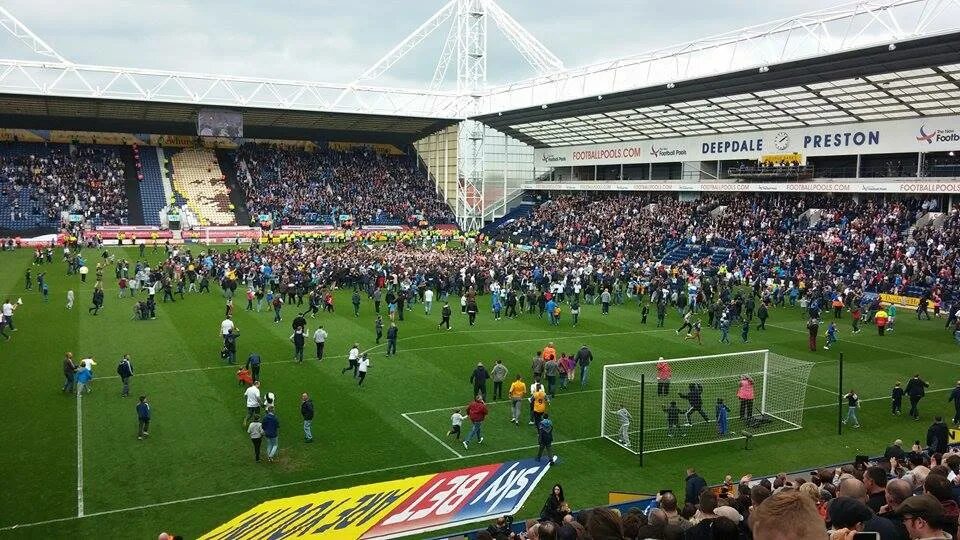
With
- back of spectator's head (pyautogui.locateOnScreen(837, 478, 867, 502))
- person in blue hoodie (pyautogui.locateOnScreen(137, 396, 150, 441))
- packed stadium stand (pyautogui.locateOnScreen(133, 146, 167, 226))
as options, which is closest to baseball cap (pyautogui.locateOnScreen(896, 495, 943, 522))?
back of spectator's head (pyautogui.locateOnScreen(837, 478, 867, 502))

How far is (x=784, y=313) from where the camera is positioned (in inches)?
1383

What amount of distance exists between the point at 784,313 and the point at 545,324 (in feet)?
40.3

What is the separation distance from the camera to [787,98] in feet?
144

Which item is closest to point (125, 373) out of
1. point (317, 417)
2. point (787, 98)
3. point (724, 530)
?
point (317, 417)

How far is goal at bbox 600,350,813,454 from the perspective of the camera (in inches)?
679

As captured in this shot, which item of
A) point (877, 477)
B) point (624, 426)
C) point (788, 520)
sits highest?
point (788, 520)

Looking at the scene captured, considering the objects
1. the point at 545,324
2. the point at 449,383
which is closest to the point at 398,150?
the point at 545,324

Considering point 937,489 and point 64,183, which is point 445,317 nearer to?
point 937,489

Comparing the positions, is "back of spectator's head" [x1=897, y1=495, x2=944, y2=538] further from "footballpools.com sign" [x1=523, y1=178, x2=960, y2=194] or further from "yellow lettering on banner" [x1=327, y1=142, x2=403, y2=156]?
"yellow lettering on banner" [x1=327, y1=142, x2=403, y2=156]

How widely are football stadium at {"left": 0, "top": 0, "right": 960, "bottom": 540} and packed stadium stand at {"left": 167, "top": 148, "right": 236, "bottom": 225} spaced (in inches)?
13.1

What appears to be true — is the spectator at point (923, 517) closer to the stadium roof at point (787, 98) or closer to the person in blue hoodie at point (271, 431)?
the person in blue hoodie at point (271, 431)

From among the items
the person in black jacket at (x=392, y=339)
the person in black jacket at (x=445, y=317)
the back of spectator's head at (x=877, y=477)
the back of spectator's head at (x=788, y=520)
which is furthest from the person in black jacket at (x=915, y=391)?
the back of spectator's head at (x=788, y=520)

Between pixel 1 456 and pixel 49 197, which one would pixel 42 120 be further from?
pixel 1 456

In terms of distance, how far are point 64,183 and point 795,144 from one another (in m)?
55.1
